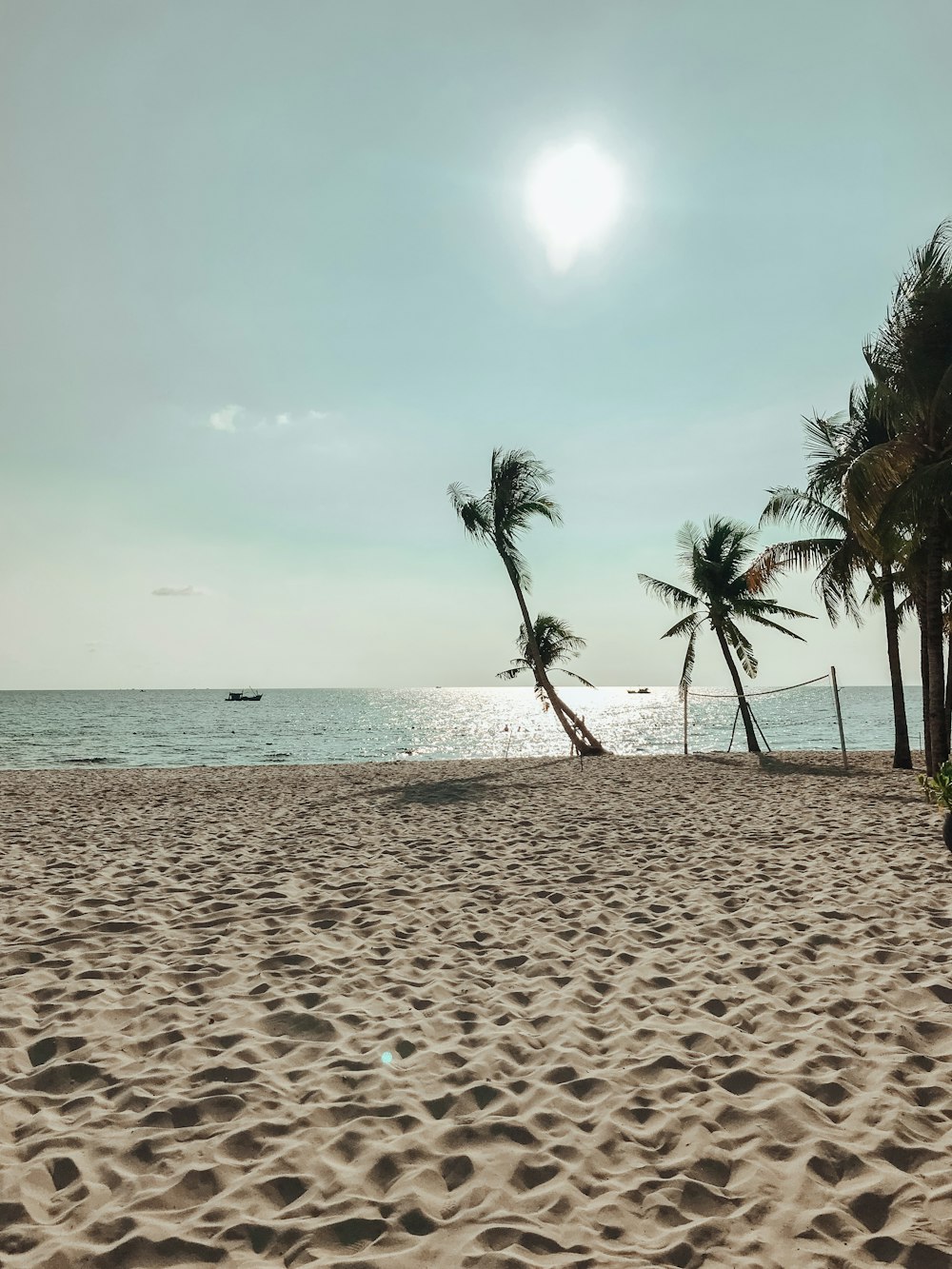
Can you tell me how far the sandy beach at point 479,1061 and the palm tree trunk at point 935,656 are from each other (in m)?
6.78

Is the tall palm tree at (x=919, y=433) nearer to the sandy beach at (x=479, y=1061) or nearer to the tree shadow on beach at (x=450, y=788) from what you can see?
the sandy beach at (x=479, y=1061)

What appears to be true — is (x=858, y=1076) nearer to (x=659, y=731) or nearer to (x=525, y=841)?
(x=525, y=841)

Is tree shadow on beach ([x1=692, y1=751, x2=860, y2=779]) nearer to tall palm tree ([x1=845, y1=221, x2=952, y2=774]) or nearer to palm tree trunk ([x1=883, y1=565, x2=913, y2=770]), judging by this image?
palm tree trunk ([x1=883, y1=565, x2=913, y2=770])

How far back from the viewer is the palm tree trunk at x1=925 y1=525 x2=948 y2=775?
506 inches

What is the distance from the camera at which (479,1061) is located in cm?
350

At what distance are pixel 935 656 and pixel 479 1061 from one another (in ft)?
42.0

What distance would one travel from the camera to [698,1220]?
246 cm

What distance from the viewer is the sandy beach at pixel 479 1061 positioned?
2432mm

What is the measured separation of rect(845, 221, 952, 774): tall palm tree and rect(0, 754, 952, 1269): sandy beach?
237 inches

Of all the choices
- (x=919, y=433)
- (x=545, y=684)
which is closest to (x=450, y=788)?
(x=545, y=684)

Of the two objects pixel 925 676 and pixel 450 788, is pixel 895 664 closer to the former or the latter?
pixel 925 676

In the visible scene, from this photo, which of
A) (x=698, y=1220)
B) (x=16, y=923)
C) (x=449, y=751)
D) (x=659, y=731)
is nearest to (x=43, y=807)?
(x=16, y=923)

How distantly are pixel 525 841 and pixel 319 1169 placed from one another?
19.5 ft

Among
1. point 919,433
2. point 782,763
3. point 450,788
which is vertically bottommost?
point 782,763
